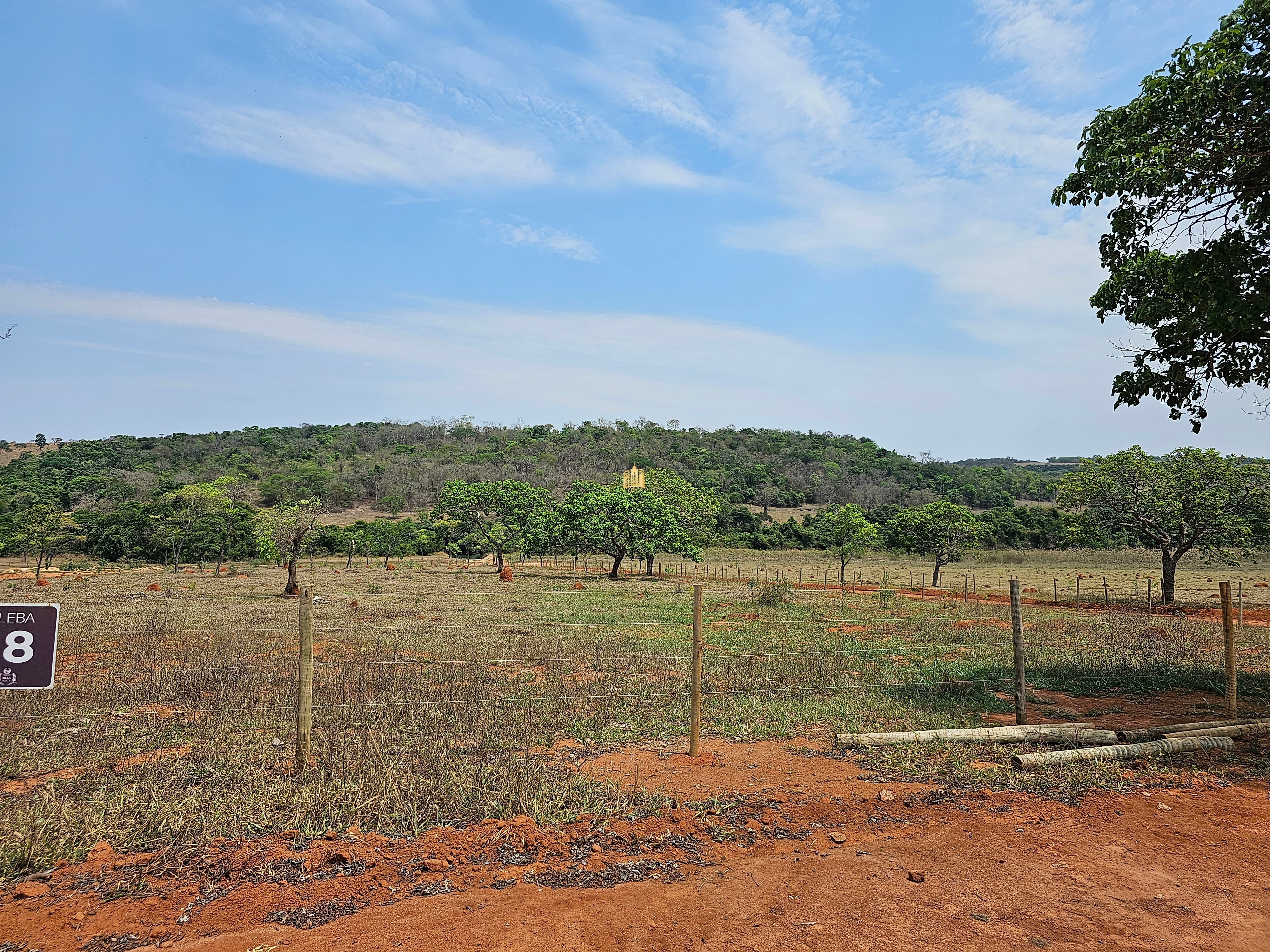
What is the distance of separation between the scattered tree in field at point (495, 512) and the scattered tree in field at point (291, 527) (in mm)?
16759

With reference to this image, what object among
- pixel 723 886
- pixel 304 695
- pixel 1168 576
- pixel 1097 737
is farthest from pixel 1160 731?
pixel 1168 576

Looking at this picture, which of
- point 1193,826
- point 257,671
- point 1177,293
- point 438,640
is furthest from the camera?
point 438,640

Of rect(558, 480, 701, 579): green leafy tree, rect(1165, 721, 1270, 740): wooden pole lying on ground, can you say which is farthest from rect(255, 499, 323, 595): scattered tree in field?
rect(1165, 721, 1270, 740): wooden pole lying on ground

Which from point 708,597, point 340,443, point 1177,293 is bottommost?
point 708,597

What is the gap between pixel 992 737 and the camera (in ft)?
26.3

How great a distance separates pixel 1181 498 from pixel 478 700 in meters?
25.8

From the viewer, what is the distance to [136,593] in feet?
84.6

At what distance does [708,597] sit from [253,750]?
22.4 m

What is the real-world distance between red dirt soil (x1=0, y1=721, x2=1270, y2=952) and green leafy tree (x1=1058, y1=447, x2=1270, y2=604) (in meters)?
22.5

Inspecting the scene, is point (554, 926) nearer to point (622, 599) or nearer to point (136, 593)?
point (622, 599)

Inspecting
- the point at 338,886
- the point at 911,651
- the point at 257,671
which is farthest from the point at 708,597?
the point at 338,886

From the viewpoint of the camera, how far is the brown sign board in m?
4.65

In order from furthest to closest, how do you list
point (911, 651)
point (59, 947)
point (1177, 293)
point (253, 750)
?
point (911, 651)
point (1177, 293)
point (253, 750)
point (59, 947)

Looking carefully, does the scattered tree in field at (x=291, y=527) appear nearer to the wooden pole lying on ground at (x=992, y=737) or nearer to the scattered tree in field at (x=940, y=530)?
the wooden pole lying on ground at (x=992, y=737)
